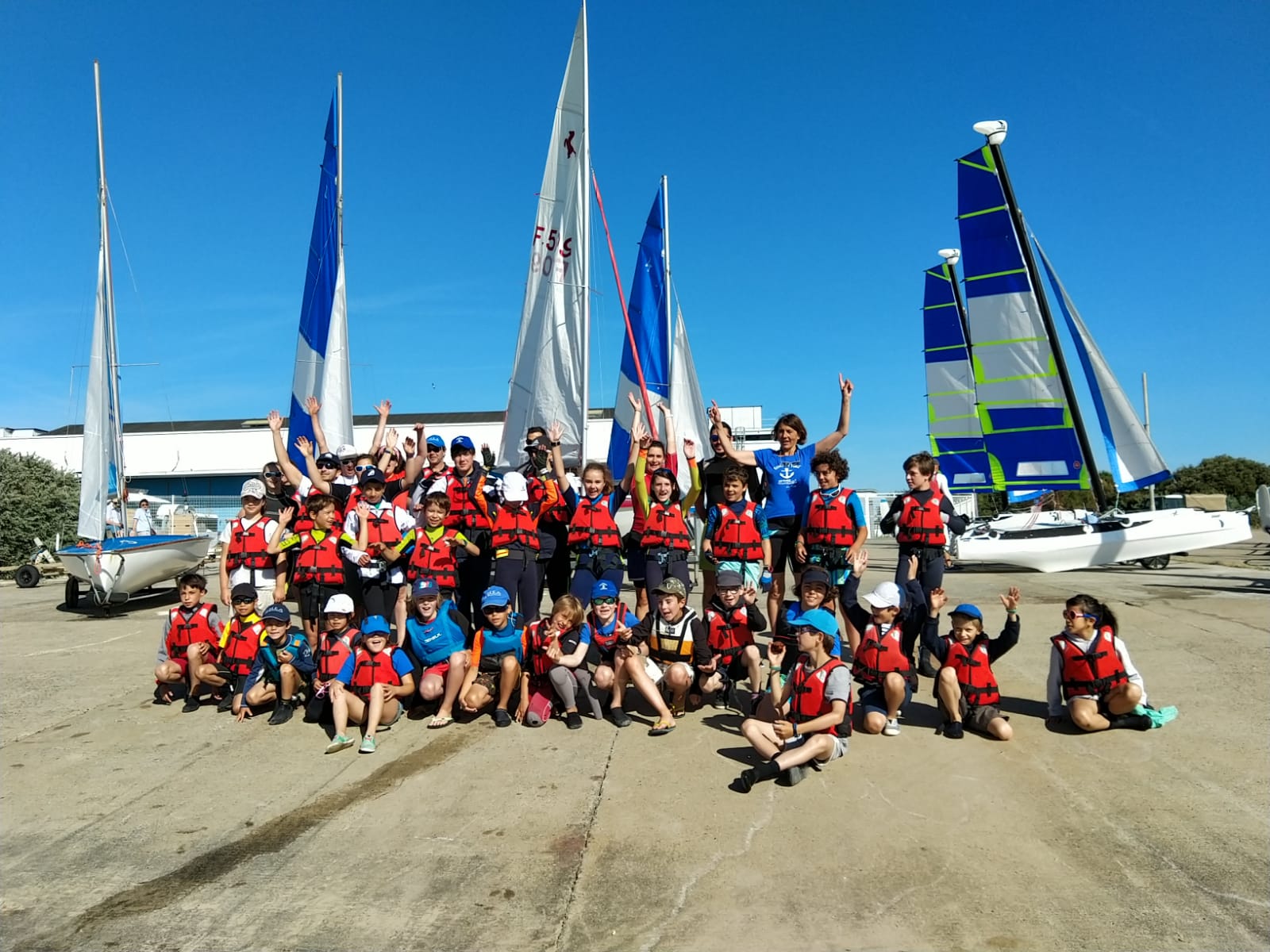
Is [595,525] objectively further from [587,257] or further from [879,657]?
[587,257]

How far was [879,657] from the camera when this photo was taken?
5367 mm

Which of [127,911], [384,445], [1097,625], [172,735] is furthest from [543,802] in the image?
[384,445]

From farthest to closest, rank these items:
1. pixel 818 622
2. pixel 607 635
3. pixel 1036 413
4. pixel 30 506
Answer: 1. pixel 30 506
2. pixel 1036 413
3. pixel 607 635
4. pixel 818 622

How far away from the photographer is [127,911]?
3.31 m

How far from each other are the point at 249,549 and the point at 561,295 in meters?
4.26

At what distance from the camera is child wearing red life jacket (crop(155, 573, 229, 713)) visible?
6.42 m

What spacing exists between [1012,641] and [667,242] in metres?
12.1

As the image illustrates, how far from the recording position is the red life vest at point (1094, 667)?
5.21 metres

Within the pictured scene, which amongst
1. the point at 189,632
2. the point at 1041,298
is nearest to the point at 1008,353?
the point at 1041,298

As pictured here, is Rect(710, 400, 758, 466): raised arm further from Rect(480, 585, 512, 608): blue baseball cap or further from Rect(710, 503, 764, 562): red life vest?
Rect(480, 585, 512, 608): blue baseball cap

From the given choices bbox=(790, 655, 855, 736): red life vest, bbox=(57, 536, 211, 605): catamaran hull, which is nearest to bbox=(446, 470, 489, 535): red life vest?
bbox=(790, 655, 855, 736): red life vest

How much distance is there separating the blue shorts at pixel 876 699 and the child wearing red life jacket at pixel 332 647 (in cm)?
346

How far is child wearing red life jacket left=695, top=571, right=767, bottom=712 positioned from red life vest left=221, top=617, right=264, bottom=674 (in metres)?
3.41

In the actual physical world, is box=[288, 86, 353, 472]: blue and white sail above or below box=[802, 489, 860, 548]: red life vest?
above
